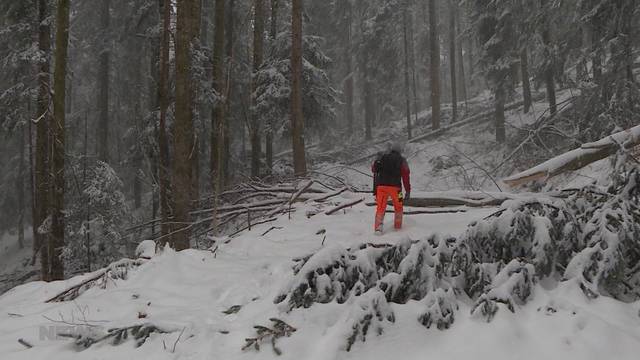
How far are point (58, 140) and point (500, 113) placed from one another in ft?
57.1

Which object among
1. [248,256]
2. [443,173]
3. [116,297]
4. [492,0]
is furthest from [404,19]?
[116,297]

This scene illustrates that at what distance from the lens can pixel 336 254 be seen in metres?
4.42

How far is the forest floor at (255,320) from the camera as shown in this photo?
332 cm

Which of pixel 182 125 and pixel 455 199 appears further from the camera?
pixel 455 199

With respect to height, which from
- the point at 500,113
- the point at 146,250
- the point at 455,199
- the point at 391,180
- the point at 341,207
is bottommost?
the point at 146,250

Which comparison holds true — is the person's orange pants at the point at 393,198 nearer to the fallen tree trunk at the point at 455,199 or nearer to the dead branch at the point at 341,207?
the fallen tree trunk at the point at 455,199

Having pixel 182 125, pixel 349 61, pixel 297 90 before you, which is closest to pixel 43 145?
pixel 182 125

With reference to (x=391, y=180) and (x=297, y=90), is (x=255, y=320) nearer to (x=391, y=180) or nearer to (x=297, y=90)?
(x=391, y=180)

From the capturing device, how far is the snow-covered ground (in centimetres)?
331

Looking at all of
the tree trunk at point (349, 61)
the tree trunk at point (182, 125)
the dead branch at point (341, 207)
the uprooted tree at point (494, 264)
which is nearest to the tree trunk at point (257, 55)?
the dead branch at point (341, 207)

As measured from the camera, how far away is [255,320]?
4195 millimetres

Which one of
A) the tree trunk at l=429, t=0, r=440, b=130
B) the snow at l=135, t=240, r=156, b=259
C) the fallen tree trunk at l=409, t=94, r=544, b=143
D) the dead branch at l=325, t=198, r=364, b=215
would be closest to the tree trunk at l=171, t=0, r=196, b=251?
the snow at l=135, t=240, r=156, b=259

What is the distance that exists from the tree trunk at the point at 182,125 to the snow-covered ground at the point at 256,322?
1.57m

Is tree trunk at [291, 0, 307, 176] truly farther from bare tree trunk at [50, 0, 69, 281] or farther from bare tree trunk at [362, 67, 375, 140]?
bare tree trunk at [362, 67, 375, 140]
